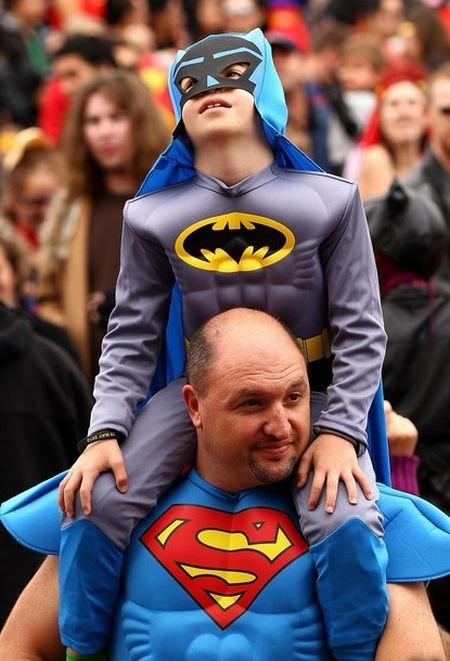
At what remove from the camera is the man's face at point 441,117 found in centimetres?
844

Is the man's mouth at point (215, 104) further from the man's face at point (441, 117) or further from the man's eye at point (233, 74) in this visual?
the man's face at point (441, 117)

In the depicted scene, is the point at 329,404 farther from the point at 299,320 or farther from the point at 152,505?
the point at 152,505

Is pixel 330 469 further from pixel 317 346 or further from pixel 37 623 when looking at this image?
pixel 37 623

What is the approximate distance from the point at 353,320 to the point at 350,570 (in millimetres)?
665

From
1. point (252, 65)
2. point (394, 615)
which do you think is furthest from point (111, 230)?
point (394, 615)

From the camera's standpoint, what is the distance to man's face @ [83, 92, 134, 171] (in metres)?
7.92

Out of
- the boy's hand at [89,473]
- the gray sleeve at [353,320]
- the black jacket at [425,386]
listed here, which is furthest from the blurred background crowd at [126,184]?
the boy's hand at [89,473]

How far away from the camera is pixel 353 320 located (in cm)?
411

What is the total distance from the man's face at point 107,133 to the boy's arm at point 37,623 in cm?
389

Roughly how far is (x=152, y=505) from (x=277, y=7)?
1110 centimetres

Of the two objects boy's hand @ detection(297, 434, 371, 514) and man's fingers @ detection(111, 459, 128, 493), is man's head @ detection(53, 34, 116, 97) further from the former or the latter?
boy's hand @ detection(297, 434, 371, 514)

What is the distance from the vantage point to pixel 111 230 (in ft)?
25.7

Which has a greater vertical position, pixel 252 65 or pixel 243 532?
pixel 252 65

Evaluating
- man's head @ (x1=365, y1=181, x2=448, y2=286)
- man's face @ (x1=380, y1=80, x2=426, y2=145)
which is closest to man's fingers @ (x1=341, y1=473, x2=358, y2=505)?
man's head @ (x1=365, y1=181, x2=448, y2=286)
